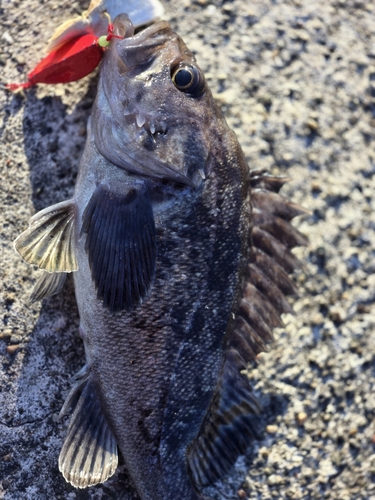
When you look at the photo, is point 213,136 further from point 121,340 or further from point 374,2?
point 374,2

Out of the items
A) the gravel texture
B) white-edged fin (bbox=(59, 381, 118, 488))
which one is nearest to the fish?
white-edged fin (bbox=(59, 381, 118, 488))

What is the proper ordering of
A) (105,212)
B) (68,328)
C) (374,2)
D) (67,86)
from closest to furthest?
1. (105,212)
2. (68,328)
3. (67,86)
4. (374,2)

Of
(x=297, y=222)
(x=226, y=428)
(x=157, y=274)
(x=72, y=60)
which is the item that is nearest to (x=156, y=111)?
(x=72, y=60)

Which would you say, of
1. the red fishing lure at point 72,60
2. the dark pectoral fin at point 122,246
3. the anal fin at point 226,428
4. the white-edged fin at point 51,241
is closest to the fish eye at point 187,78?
the red fishing lure at point 72,60

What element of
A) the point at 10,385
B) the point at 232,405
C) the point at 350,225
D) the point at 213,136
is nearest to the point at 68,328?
the point at 10,385

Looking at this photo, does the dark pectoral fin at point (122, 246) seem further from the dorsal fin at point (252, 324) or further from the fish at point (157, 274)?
the dorsal fin at point (252, 324)

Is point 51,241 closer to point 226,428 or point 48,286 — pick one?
point 48,286

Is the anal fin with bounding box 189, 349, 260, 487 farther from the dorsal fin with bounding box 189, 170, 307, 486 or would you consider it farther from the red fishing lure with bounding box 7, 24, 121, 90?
the red fishing lure with bounding box 7, 24, 121, 90
